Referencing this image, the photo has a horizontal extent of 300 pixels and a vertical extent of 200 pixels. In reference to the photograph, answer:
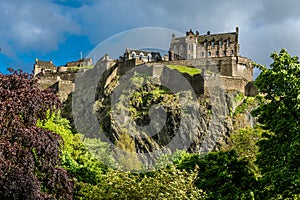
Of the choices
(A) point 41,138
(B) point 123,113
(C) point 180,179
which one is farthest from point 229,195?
(B) point 123,113

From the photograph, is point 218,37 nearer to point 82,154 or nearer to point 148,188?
point 82,154

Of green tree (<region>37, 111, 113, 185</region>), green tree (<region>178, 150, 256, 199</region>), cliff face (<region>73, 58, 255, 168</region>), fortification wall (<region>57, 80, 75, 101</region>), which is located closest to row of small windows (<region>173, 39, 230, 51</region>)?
cliff face (<region>73, 58, 255, 168</region>)

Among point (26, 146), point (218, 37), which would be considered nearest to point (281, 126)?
point (26, 146)

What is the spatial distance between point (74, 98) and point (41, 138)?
2088 inches

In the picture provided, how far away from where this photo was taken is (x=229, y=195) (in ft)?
90.3

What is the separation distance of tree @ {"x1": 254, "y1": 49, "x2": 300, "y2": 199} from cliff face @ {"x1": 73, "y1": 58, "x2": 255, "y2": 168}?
3261 centimetres

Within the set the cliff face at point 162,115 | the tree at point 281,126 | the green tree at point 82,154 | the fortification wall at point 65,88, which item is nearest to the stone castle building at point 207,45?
the cliff face at point 162,115

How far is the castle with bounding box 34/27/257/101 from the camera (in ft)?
210

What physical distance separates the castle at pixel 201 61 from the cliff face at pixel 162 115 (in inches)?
62.4

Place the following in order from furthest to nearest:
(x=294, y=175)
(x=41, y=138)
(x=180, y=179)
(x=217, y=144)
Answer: (x=217, y=144) → (x=180, y=179) → (x=294, y=175) → (x=41, y=138)

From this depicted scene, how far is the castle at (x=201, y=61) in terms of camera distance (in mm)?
63969

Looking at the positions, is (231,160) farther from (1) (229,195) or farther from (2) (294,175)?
(2) (294,175)

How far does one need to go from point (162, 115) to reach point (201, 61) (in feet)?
44.3

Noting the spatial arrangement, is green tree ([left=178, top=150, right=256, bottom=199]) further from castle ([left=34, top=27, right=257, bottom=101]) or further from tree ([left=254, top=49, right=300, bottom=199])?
castle ([left=34, top=27, right=257, bottom=101])
